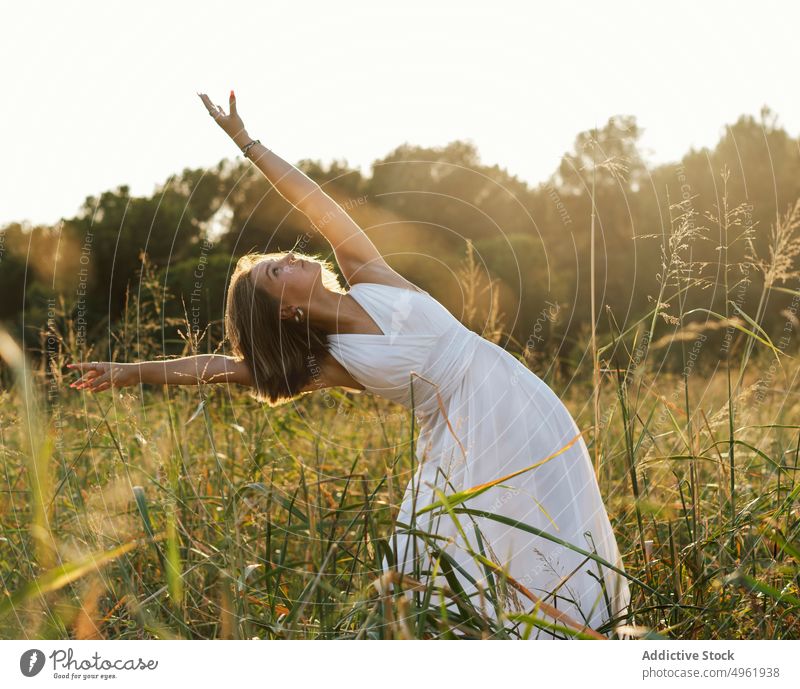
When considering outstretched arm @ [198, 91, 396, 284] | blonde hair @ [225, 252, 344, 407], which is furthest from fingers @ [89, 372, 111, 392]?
outstretched arm @ [198, 91, 396, 284]

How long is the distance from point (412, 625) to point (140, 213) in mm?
5103

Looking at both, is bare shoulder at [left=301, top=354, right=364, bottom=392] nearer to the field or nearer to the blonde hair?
the blonde hair

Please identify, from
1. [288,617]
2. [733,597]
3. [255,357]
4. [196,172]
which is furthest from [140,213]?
[733,597]

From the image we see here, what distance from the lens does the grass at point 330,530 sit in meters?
1.95

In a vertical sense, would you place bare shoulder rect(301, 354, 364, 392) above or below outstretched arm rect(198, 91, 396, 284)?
below

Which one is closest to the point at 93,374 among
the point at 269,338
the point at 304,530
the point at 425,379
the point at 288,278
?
the point at 269,338

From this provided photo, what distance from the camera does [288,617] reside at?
2.04 metres

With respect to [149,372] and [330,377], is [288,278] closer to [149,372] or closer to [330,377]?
[330,377]

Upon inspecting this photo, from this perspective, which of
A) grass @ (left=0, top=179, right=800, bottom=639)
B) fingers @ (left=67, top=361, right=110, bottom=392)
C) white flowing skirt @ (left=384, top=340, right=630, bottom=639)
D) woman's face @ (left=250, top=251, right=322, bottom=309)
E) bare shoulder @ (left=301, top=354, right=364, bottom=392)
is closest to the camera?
grass @ (left=0, top=179, right=800, bottom=639)

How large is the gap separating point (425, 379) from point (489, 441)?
1.21 ft

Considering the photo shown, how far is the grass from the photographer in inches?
76.8

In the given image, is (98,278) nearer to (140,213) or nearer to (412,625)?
(140,213)

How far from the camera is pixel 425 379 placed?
89.7 inches

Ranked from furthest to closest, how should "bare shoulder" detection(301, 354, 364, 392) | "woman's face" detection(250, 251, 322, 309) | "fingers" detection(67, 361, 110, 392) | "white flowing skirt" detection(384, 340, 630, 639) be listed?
1. "bare shoulder" detection(301, 354, 364, 392)
2. "woman's face" detection(250, 251, 322, 309)
3. "fingers" detection(67, 361, 110, 392)
4. "white flowing skirt" detection(384, 340, 630, 639)
